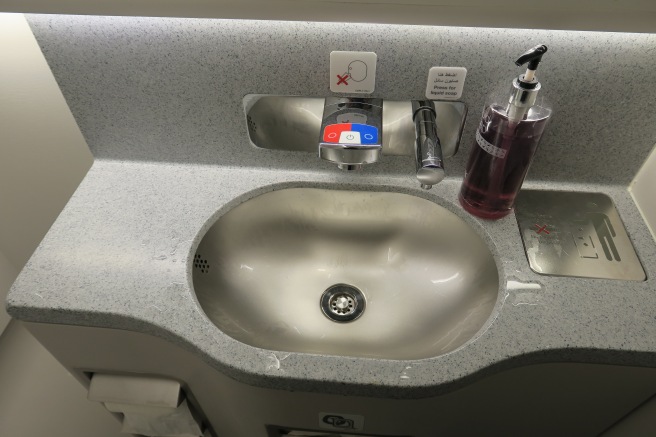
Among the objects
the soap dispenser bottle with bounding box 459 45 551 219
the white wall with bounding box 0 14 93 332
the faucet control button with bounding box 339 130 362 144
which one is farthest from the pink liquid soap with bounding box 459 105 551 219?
the white wall with bounding box 0 14 93 332

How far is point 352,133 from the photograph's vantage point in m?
0.66

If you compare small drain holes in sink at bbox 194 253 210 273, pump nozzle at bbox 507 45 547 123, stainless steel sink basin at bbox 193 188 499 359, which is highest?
pump nozzle at bbox 507 45 547 123

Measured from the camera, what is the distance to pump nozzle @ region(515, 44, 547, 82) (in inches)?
21.4

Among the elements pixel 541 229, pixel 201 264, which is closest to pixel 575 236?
pixel 541 229

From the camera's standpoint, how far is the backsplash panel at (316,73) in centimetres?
67

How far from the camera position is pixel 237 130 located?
2.66 ft

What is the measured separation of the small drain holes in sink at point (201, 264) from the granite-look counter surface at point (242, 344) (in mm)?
29

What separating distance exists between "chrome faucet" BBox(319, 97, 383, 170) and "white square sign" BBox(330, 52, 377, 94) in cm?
2

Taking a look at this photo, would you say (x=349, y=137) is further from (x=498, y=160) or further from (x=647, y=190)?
(x=647, y=190)

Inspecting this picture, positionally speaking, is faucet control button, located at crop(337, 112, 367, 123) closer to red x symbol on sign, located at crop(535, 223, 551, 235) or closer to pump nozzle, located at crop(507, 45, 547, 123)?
pump nozzle, located at crop(507, 45, 547, 123)

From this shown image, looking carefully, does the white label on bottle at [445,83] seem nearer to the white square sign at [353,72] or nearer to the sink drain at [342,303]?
the white square sign at [353,72]

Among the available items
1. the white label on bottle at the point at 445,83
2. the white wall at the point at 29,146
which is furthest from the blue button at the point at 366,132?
the white wall at the point at 29,146

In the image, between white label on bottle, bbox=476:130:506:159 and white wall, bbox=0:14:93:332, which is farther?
white wall, bbox=0:14:93:332

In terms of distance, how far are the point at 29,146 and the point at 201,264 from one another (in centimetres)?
67
